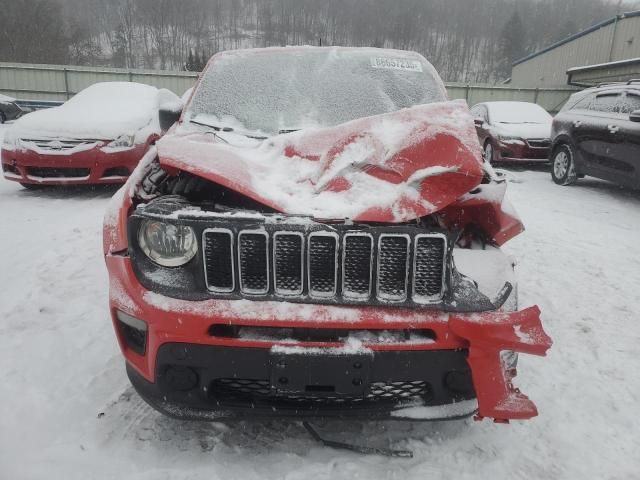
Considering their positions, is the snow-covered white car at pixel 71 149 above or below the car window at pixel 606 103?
A: below

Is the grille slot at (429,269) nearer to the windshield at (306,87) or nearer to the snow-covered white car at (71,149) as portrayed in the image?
the windshield at (306,87)

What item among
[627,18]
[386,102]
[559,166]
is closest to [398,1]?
[627,18]

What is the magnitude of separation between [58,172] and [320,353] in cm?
567

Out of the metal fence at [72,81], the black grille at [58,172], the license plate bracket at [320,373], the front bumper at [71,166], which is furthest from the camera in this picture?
the metal fence at [72,81]

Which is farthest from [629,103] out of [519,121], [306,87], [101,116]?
[101,116]

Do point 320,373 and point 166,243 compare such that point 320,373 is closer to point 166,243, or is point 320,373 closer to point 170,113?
point 166,243

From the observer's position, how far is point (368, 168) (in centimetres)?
185

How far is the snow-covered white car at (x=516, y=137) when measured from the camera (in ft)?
30.9

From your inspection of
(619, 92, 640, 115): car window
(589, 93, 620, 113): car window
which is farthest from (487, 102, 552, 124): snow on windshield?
(619, 92, 640, 115): car window

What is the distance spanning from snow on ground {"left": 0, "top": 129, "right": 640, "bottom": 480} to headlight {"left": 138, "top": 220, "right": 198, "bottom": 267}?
2.70 feet

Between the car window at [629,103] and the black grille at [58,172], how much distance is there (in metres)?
7.43

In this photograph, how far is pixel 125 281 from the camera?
1.75 meters

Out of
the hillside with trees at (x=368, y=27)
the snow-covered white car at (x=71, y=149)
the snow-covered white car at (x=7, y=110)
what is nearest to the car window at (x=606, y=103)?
the snow-covered white car at (x=71, y=149)

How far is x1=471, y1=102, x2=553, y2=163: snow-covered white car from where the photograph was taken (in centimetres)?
941
